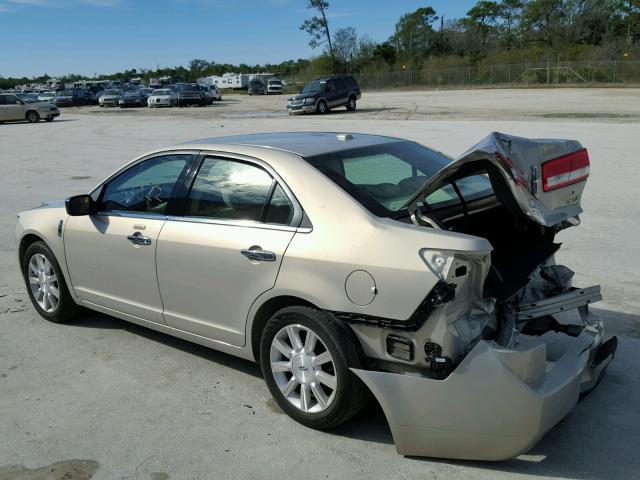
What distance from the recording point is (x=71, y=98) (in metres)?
60.1

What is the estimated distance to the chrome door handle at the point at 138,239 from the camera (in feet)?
14.4

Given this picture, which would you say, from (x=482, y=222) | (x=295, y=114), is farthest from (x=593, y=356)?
(x=295, y=114)

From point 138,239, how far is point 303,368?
1621 millimetres

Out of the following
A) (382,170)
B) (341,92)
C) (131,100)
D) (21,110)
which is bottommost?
(382,170)

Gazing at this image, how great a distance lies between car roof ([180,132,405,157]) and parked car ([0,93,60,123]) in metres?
35.5

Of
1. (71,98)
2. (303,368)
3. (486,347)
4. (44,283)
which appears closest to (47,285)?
(44,283)

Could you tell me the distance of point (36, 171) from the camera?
1546cm

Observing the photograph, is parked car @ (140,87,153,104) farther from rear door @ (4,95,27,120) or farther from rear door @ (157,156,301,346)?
rear door @ (157,156,301,346)

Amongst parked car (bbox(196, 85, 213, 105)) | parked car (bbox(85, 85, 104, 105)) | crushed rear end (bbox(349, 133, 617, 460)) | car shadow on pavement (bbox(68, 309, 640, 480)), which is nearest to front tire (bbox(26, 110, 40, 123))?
parked car (bbox(196, 85, 213, 105))

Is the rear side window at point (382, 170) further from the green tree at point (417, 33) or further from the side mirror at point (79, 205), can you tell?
the green tree at point (417, 33)

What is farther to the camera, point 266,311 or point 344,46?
point 344,46

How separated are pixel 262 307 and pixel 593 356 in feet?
6.30

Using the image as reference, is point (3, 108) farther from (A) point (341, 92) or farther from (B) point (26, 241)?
(B) point (26, 241)

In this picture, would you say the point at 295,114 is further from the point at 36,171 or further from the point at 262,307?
the point at 262,307
